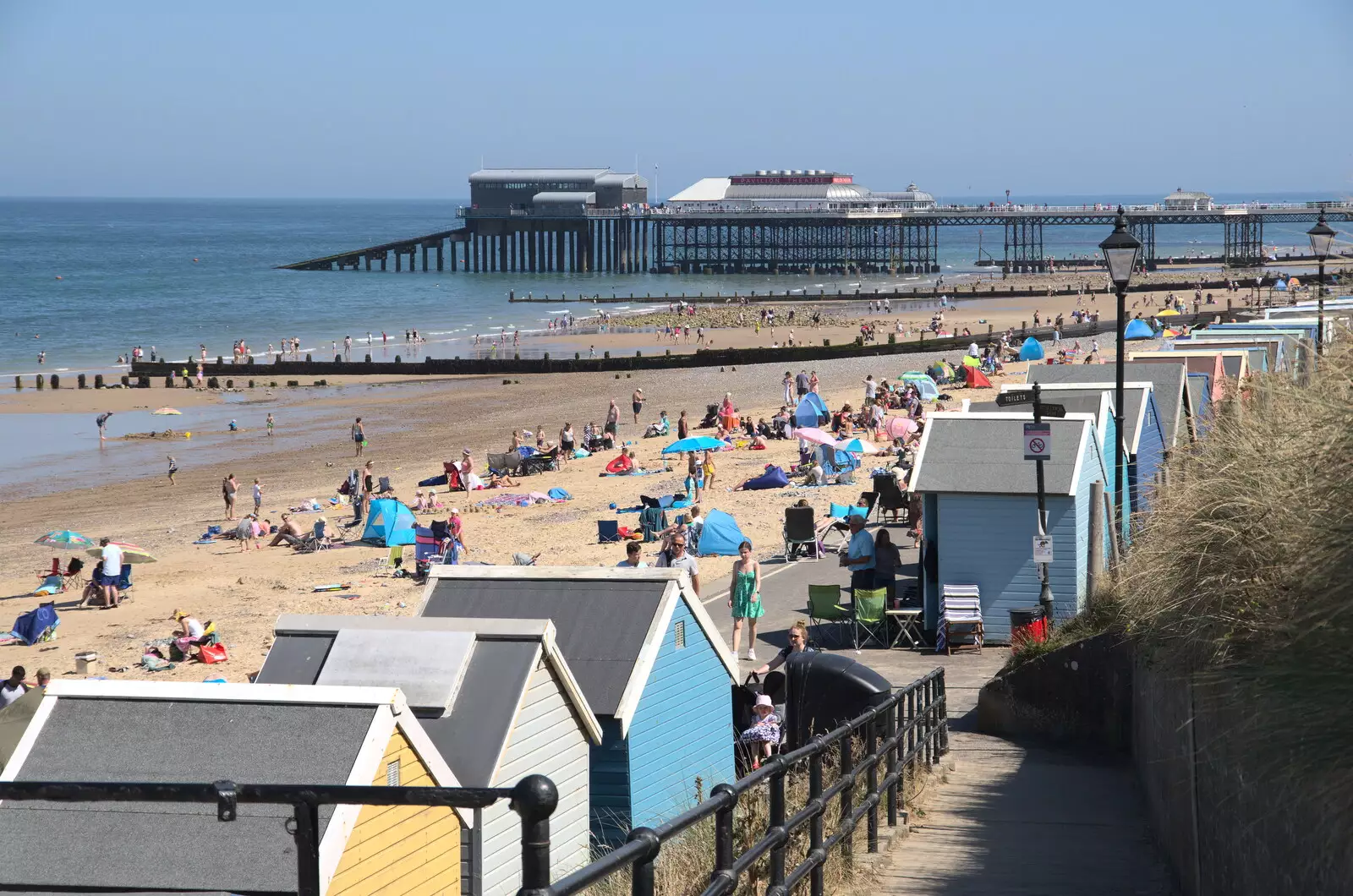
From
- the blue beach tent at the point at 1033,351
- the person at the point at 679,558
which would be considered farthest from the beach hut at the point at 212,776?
the blue beach tent at the point at 1033,351

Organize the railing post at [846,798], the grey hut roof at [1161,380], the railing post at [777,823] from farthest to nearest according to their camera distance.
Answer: the grey hut roof at [1161,380] < the railing post at [846,798] < the railing post at [777,823]

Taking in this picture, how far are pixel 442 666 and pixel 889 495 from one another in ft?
47.7

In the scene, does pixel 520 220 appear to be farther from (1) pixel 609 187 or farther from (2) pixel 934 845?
(2) pixel 934 845

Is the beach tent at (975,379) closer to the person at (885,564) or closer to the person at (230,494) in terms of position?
the person at (230,494)

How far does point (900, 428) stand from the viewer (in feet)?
94.7

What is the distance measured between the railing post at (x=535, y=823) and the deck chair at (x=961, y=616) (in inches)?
472

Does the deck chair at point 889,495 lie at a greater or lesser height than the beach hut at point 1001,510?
lesser

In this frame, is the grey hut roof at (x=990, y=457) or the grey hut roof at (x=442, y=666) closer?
the grey hut roof at (x=442, y=666)

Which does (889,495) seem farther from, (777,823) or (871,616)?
(777,823)

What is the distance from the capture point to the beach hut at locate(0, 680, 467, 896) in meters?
5.36

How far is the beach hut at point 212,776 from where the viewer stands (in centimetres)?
536

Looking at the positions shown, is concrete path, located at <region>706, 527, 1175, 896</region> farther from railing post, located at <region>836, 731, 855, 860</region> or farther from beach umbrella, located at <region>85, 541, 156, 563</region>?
beach umbrella, located at <region>85, 541, 156, 563</region>

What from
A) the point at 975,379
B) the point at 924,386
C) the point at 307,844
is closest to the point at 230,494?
the point at 924,386

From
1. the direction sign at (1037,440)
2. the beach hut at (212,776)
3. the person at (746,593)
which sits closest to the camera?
the beach hut at (212,776)
